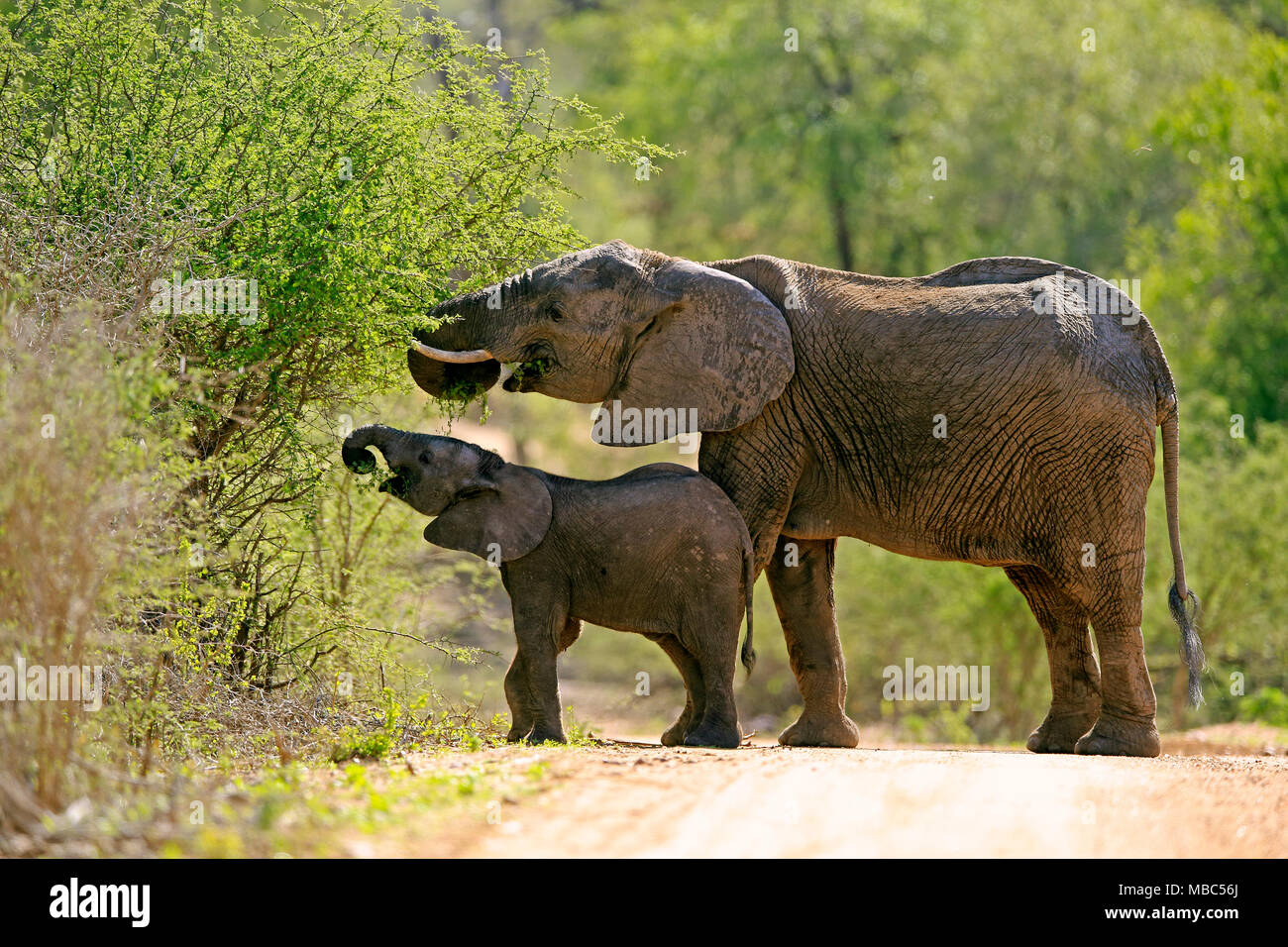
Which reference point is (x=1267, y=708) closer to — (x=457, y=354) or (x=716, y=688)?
(x=716, y=688)

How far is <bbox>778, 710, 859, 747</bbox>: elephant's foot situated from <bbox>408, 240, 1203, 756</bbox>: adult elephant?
132cm

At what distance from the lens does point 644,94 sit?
3775 centimetres

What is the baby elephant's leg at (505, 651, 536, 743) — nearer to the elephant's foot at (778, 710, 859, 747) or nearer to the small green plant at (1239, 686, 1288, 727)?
the elephant's foot at (778, 710, 859, 747)

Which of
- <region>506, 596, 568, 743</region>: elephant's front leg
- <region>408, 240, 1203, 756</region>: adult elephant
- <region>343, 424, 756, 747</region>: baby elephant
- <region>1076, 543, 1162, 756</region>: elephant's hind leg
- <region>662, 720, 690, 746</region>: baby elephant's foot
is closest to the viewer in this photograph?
<region>506, 596, 568, 743</region>: elephant's front leg

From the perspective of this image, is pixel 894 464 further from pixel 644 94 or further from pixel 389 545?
pixel 644 94

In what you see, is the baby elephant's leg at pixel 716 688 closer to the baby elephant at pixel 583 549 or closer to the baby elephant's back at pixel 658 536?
the baby elephant at pixel 583 549

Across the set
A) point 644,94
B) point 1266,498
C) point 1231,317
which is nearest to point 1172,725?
point 1266,498

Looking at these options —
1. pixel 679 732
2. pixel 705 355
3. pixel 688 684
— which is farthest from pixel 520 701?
pixel 705 355

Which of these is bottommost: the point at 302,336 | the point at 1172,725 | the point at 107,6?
the point at 1172,725

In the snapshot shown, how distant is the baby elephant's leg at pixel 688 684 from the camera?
1044cm

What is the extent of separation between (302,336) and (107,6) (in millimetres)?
2584

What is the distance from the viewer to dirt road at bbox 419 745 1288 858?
6.53 metres

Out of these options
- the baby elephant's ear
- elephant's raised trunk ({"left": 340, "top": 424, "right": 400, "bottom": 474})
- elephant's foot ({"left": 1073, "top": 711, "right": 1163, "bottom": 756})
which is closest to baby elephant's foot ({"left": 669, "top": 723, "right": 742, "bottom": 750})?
the baby elephant's ear

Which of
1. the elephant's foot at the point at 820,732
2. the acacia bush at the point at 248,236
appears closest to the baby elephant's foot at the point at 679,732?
the elephant's foot at the point at 820,732
